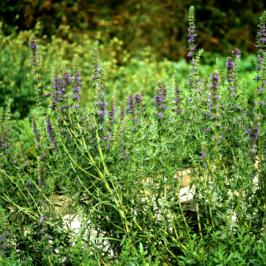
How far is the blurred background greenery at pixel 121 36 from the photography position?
9.23 m

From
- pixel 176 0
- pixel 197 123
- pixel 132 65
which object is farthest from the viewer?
pixel 176 0

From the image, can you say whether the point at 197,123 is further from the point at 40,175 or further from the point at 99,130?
the point at 40,175

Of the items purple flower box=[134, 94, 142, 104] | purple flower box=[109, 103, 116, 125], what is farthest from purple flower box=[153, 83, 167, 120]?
purple flower box=[109, 103, 116, 125]

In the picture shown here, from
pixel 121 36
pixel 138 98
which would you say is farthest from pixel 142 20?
pixel 138 98

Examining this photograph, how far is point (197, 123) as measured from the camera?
146 inches

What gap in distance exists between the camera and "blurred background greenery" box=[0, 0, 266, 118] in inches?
364

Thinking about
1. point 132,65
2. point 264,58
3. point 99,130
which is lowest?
point 132,65

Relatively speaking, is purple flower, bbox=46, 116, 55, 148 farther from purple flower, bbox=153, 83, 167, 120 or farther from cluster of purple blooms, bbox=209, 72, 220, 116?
cluster of purple blooms, bbox=209, 72, 220, 116

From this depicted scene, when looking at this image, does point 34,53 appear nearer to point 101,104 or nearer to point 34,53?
point 34,53

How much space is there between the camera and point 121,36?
1162 cm

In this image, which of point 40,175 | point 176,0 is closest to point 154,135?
point 40,175

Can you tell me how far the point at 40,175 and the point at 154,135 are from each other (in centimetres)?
86

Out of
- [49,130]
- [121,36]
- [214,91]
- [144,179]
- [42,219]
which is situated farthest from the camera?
[121,36]

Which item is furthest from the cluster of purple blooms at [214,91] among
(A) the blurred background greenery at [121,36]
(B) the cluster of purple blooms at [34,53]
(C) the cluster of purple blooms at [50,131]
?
(A) the blurred background greenery at [121,36]
